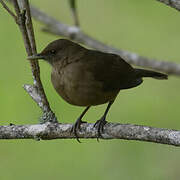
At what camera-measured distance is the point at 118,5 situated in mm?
10156

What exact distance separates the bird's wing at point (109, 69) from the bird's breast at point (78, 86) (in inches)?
3.2

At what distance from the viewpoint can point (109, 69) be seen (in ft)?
18.7

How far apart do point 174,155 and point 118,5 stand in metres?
3.56

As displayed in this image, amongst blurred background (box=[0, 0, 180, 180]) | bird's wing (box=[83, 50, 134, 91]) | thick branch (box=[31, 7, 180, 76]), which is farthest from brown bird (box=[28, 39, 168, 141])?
blurred background (box=[0, 0, 180, 180])

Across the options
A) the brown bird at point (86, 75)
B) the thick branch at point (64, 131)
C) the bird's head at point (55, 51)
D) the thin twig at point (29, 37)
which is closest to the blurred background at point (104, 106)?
the brown bird at point (86, 75)

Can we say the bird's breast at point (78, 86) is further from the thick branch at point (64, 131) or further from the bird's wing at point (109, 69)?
the thick branch at point (64, 131)

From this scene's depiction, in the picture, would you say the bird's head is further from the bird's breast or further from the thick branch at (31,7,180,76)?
the thick branch at (31,7,180,76)

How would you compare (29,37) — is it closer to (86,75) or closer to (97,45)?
(86,75)

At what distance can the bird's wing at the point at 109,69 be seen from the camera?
18.0 feet

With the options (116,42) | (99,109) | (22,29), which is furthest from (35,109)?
(22,29)

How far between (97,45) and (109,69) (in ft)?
1.58

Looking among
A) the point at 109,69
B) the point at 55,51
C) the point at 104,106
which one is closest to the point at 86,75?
the point at 109,69

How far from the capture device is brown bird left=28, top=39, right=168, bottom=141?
17.2ft

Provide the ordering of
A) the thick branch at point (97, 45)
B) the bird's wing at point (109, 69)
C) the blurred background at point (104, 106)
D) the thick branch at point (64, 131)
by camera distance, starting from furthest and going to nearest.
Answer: the blurred background at point (104, 106) → the thick branch at point (97, 45) → the bird's wing at point (109, 69) → the thick branch at point (64, 131)
